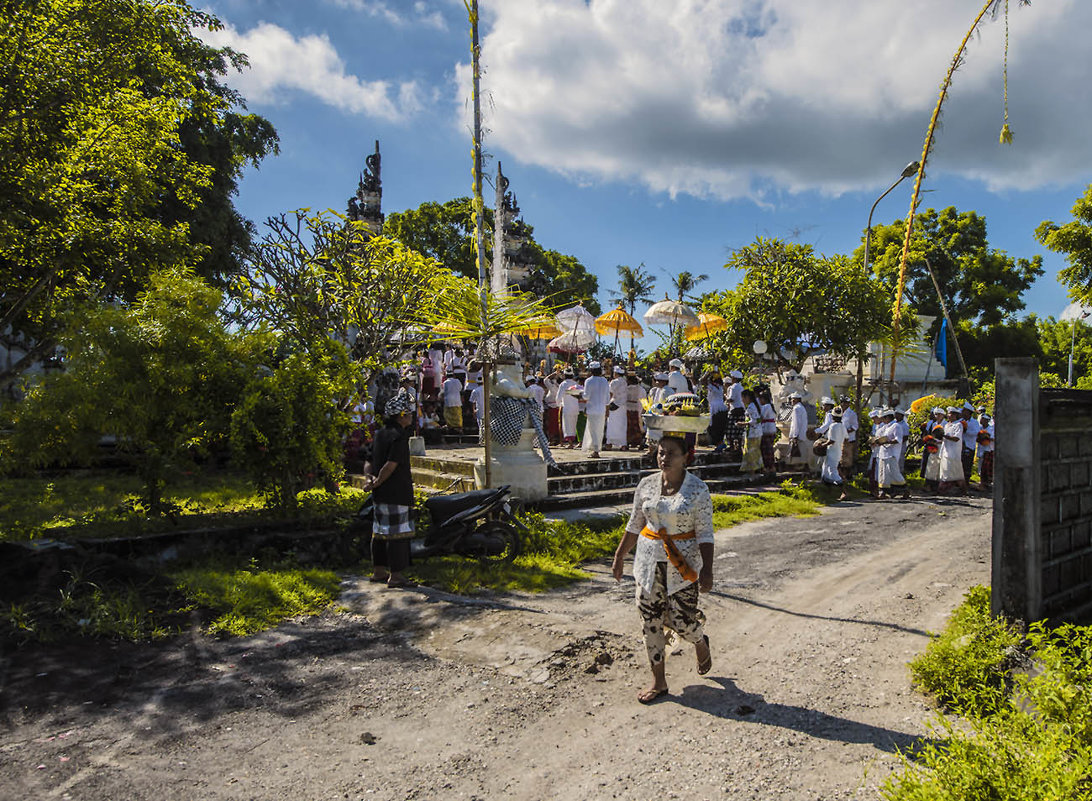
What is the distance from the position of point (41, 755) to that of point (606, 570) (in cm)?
541

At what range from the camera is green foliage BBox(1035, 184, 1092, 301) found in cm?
2112

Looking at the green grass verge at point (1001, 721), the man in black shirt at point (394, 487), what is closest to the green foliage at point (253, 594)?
the man in black shirt at point (394, 487)

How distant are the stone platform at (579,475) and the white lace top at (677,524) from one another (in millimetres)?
5877

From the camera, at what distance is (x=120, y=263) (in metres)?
9.81

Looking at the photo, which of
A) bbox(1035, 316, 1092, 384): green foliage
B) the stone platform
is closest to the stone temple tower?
the stone platform

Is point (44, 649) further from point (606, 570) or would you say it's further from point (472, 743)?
point (606, 570)

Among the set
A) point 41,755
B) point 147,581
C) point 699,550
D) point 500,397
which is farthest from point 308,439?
point 699,550

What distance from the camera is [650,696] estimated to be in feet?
14.6

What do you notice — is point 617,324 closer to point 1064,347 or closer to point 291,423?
point 291,423

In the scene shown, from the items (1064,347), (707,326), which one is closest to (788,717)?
(707,326)

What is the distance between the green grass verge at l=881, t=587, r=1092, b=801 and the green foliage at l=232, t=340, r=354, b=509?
6.06 m

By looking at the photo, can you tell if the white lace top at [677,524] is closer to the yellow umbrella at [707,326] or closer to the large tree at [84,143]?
the large tree at [84,143]

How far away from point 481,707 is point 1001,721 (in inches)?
113

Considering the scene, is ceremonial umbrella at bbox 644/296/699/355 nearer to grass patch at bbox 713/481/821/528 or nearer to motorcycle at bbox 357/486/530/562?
grass patch at bbox 713/481/821/528
